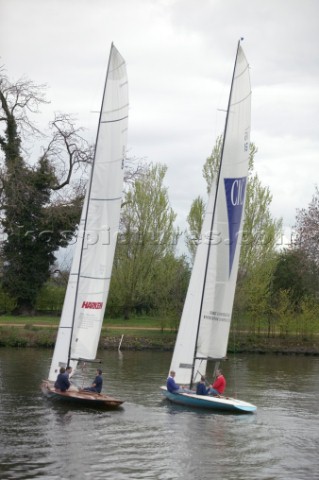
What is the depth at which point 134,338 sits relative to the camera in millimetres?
55094

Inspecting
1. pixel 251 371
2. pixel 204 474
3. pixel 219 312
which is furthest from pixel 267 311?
pixel 204 474

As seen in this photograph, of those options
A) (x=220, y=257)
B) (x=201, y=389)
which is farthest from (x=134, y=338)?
(x=201, y=389)

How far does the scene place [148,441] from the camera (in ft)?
78.8

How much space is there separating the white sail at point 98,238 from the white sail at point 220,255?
131 inches

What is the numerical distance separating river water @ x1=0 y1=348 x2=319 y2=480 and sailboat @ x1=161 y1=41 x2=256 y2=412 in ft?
7.62

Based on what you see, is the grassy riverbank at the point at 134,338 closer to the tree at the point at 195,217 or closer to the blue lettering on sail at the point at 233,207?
the tree at the point at 195,217

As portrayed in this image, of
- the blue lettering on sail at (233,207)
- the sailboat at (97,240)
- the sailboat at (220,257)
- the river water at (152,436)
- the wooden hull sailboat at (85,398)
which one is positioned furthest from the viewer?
the blue lettering on sail at (233,207)

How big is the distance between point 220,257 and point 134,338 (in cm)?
2490

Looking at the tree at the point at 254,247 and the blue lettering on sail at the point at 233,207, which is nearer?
the blue lettering on sail at the point at 233,207

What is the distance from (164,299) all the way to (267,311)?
7.47 meters

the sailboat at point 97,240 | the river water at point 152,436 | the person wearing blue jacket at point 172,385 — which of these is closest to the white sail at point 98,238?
the sailboat at point 97,240

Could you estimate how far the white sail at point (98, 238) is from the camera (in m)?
30.8

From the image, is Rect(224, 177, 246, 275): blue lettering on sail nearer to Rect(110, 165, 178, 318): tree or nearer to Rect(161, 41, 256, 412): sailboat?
Rect(161, 41, 256, 412): sailboat

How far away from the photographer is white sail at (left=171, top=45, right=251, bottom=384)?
102ft
